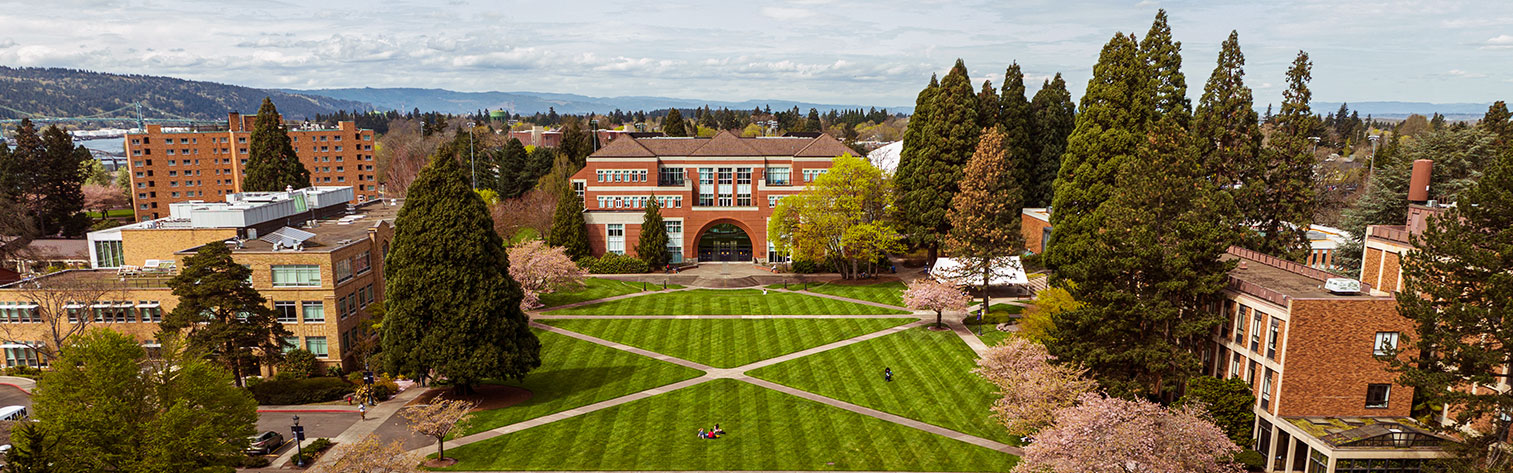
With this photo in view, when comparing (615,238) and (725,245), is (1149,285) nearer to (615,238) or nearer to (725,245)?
(725,245)

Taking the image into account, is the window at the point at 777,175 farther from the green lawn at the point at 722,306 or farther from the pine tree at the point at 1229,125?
the pine tree at the point at 1229,125

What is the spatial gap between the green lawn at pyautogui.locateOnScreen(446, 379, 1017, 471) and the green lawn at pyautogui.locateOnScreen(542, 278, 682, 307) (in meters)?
26.0

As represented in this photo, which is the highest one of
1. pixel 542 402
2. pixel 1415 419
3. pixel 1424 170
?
pixel 1424 170

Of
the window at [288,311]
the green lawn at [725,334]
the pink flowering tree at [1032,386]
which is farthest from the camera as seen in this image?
the green lawn at [725,334]

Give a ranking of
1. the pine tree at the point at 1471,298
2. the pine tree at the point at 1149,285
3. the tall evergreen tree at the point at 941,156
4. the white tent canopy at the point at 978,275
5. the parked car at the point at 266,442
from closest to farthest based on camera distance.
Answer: the pine tree at the point at 1471,298 → the pine tree at the point at 1149,285 → the parked car at the point at 266,442 → the white tent canopy at the point at 978,275 → the tall evergreen tree at the point at 941,156

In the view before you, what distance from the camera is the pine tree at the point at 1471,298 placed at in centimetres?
2486

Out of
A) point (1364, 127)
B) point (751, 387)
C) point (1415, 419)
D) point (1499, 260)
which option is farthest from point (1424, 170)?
point (1364, 127)

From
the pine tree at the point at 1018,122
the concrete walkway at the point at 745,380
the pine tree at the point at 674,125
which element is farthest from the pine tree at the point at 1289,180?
the pine tree at the point at 674,125

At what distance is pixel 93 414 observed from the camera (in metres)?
25.9

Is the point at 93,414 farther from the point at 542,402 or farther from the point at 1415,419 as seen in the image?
the point at 1415,419

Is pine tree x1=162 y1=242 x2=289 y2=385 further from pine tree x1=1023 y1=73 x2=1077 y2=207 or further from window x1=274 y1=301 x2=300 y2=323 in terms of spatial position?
pine tree x1=1023 y1=73 x2=1077 y2=207

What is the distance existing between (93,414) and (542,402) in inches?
784

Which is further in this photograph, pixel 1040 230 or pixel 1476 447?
pixel 1040 230

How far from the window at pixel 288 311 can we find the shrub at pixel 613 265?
32.3m
